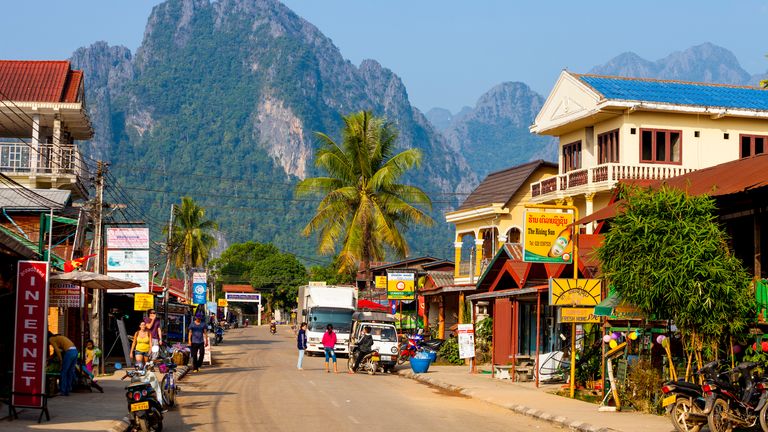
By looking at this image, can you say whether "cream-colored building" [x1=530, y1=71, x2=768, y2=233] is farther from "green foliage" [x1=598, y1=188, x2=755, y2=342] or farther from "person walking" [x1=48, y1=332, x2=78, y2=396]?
"person walking" [x1=48, y1=332, x2=78, y2=396]

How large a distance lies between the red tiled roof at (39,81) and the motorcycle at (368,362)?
583 inches

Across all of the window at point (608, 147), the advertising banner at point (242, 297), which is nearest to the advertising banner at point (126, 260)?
the window at point (608, 147)

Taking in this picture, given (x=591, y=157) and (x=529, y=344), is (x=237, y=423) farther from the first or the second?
(x=591, y=157)

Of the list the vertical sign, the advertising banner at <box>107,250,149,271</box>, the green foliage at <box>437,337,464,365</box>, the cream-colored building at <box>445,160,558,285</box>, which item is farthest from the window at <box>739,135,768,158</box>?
the vertical sign

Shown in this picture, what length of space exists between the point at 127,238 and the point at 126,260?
0.80 metres

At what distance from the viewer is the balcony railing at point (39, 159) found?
3725cm

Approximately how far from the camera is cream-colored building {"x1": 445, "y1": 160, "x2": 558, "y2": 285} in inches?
1826

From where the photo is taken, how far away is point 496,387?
2839 centimetres

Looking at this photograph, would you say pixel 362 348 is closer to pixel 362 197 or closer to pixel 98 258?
pixel 98 258

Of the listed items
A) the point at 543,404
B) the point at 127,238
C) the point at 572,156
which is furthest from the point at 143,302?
the point at 543,404

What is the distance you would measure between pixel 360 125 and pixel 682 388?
37136mm

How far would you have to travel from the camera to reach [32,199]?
3161 cm

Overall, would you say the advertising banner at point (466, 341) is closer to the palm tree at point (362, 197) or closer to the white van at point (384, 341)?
the white van at point (384, 341)

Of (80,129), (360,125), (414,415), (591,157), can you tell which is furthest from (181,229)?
(414,415)
